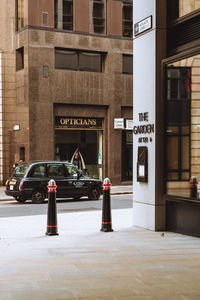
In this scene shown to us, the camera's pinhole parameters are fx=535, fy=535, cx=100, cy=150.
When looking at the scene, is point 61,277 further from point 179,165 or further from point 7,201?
point 7,201

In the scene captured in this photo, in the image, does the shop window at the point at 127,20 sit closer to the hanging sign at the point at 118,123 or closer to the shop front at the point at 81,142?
the hanging sign at the point at 118,123

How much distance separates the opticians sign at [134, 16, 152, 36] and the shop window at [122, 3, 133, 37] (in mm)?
19283

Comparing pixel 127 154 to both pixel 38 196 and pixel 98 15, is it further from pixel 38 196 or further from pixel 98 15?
pixel 38 196

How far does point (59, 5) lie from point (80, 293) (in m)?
24.2

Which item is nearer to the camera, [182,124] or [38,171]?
[182,124]

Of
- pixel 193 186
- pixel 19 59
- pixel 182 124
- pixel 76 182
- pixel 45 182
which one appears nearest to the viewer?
pixel 193 186

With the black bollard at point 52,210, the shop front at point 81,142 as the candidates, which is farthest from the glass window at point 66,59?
the black bollard at point 52,210

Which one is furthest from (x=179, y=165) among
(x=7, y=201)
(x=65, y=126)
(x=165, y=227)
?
(x=65, y=126)

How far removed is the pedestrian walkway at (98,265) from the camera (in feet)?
18.2

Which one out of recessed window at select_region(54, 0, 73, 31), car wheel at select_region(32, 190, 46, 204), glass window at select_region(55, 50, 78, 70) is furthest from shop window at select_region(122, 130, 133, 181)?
car wheel at select_region(32, 190, 46, 204)

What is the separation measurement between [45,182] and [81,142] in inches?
394

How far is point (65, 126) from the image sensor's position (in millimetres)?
28203

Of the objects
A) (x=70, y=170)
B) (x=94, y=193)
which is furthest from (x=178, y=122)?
(x=94, y=193)

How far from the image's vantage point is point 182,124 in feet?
31.7
